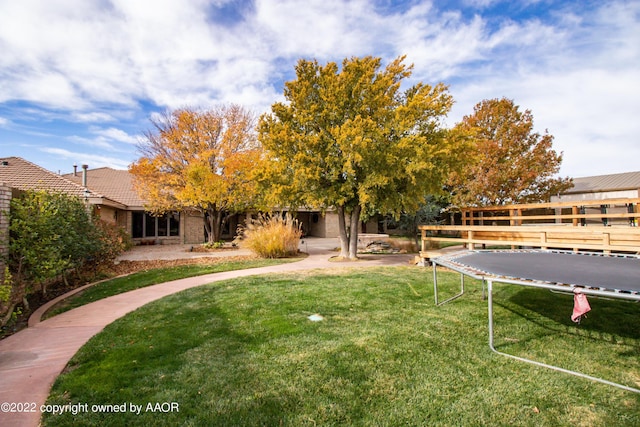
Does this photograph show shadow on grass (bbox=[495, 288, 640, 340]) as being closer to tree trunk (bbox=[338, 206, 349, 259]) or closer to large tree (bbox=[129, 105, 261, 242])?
tree trunk (bbox=[338, 206, 349, 259])

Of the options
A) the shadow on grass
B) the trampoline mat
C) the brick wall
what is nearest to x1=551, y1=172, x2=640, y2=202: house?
the shadow on grass

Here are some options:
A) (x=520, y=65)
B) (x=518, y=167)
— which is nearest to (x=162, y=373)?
(x=520, y=65)

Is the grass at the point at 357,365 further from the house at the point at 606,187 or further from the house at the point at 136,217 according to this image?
the house at the point at 606,187

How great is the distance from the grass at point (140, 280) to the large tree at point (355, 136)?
2747 mm

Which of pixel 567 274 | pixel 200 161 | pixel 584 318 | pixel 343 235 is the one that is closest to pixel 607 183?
pixel 343 235

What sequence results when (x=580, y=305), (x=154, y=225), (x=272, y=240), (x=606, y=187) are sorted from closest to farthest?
1. (x=580, y=305)
2. (x=272, y=240)
3. (x=154, y=225)
4. (x=606, y=187)

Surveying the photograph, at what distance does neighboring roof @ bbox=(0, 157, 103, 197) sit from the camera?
11.7 m

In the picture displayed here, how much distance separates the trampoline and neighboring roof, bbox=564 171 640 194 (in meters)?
20.4

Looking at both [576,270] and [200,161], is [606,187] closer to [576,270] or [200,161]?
[576,270]

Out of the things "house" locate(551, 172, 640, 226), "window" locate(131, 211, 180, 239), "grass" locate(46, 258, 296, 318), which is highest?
"house" locate(551, 172, 640, 226)

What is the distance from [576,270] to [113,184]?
76.3 feet

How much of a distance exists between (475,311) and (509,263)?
0.87m

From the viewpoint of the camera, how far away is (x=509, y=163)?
46.1 feet

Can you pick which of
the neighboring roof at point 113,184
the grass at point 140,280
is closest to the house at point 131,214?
the neighboring roof at point 113,184
